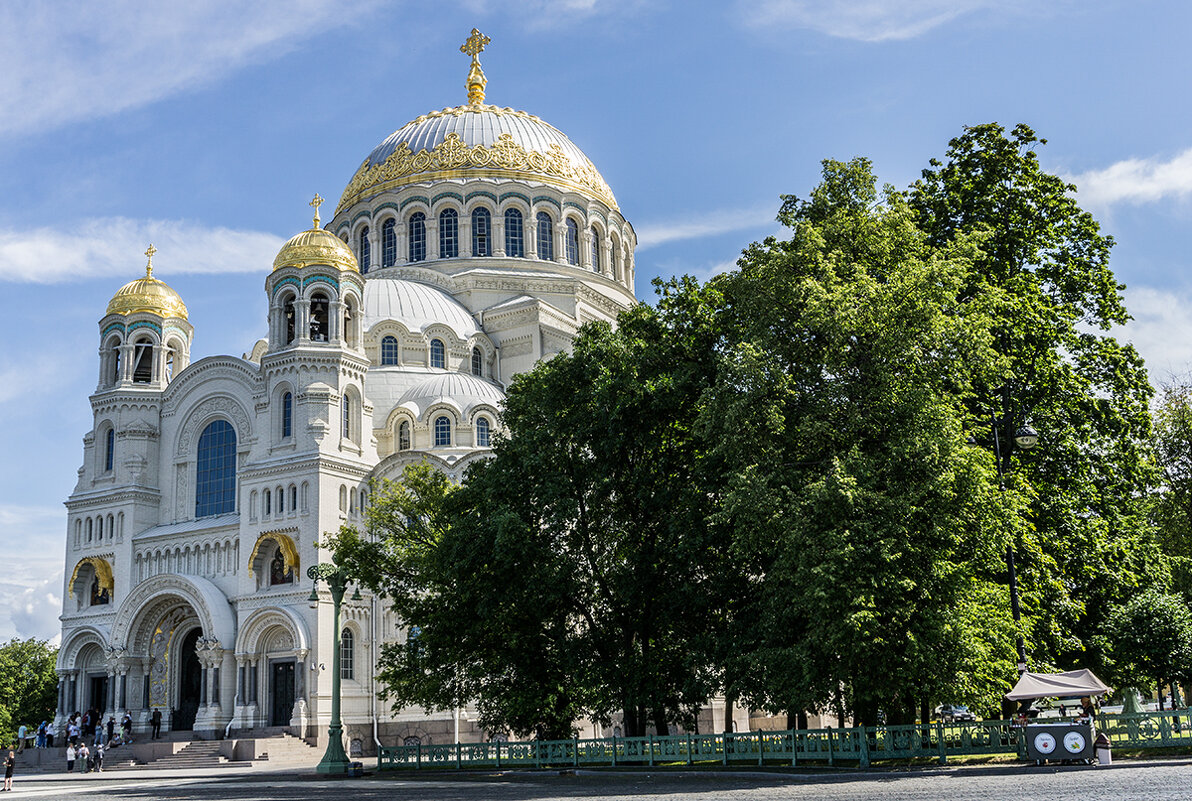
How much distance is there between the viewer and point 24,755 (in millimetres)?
37938

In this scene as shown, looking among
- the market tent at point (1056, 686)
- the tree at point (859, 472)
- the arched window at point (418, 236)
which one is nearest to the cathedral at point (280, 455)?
the arched window at point (418, 236)

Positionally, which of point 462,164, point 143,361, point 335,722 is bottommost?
point 335,722

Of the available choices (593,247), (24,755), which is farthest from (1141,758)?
(593,247)

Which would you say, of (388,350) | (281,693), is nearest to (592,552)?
(281,693)

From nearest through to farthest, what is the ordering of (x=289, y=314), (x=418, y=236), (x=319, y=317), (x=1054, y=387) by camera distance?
(x=1054, y=387) → (x=289, y=314) → (x=319, y=317) → (x=418, y=236)

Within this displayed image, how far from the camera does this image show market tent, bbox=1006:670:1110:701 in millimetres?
18906

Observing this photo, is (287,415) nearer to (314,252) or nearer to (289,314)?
(289,314)

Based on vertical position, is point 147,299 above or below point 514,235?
below

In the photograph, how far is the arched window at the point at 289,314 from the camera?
41.4m

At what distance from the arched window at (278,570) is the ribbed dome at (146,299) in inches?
501

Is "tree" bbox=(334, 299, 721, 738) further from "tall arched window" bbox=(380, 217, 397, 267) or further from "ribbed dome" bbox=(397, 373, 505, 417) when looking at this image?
"tall arched window" bbox=(380, 217, 397, 267)

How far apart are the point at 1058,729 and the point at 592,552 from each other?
32.5 feet

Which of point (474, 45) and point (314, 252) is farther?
point (474, 45)

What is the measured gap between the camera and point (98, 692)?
41375 mm
